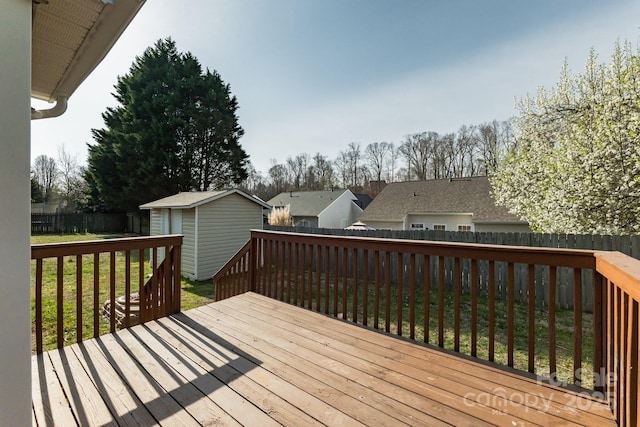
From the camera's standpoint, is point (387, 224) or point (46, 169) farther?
point (46, 169)

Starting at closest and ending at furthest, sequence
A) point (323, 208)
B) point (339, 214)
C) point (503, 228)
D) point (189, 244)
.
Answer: point (189, 244) → point (503, 228) → point (323, 208) → point (339, 214)

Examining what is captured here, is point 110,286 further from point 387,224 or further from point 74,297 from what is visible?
point 387,224

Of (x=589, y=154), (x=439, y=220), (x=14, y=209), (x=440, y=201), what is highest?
(x=589, y=154)

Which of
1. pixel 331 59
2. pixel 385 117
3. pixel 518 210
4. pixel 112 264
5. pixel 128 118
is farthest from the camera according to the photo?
pixel 128 118

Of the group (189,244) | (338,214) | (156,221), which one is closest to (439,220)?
(338,214)

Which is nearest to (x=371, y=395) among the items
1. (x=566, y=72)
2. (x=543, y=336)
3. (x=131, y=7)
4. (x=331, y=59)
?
(x=131, y=7)

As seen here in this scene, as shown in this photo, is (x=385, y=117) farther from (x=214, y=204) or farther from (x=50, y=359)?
(x=50, y=359)

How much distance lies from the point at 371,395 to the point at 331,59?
7.03 m

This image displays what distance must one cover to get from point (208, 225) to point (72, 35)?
26.2 feet

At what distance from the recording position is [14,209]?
1173mm

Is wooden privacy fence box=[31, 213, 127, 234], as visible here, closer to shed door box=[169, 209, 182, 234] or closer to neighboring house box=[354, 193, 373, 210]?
shed door box=[169, 209, 182, 234]

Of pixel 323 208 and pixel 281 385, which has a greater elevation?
pixel 323 208

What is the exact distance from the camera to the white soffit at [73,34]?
5.26ft

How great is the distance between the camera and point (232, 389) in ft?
6.22
